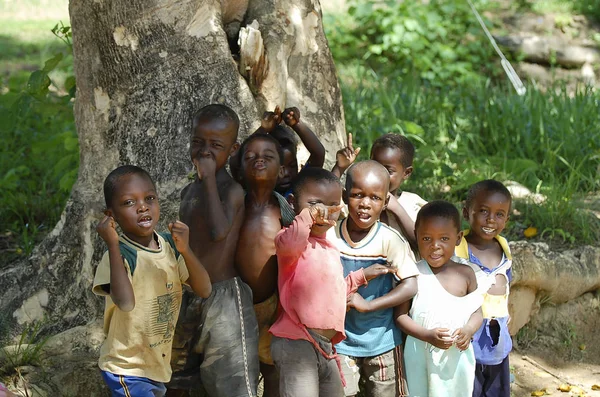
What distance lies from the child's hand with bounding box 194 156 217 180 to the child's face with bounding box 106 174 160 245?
Answer: 0.24 m

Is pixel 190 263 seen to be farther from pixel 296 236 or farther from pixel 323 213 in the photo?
pixel 323 213

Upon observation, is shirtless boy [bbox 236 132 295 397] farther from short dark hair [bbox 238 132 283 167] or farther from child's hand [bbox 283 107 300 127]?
child's hand [bbox 283 107 300 127]

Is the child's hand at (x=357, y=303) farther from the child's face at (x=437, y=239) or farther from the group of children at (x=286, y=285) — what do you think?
the child's face at (x=437, y=239)

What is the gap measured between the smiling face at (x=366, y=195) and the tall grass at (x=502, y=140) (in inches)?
76.5

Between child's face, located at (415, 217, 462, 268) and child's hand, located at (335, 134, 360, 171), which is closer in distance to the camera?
child's face, located at (415, 217, 462, 268)

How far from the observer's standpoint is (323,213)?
316 centimetres

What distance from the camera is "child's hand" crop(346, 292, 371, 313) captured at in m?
3.43

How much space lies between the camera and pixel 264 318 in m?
3.57

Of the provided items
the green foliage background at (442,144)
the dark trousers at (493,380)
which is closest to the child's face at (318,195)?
the dark trousers at (493,380)

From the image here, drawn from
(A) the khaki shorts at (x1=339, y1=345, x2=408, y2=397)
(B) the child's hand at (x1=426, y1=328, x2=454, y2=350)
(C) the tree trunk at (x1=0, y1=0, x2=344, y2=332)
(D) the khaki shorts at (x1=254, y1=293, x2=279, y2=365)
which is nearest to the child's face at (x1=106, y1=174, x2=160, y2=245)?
(D) the khaki shorts at (x1=254, y1=293, x2=279, y2=365)

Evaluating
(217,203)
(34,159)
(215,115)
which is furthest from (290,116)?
(34,159)

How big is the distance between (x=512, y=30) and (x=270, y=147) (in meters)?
7.99

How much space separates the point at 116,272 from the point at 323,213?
2.64ft

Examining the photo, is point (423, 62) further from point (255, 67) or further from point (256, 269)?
point (256, 269)
